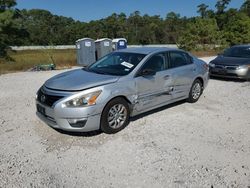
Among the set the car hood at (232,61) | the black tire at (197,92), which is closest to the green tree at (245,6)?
the car hood at (232,61)

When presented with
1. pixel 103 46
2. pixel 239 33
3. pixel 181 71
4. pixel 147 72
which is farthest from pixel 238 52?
pixel 239 33

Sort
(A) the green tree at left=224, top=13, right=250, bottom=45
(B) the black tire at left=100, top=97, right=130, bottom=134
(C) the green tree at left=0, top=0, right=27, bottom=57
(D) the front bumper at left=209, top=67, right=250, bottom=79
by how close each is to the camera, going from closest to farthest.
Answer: (B) the black tire at left=100, top=97, right=130, bottom=134, (D) the front bumper at left=209, top=67, right=250, bottom=79, (C) the green tree at left=0, top=0, right=27, bottom=57, (A) the green tree at left=224, top=13, right=250, bottom=45

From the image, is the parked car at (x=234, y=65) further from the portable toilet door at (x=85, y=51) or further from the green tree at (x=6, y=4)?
the green tree at (x=6, y=4)

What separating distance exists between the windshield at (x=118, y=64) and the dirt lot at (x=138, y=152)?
1.08m

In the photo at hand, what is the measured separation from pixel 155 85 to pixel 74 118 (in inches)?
76.5

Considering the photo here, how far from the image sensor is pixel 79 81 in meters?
5.12

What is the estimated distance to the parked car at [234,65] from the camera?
10.2m

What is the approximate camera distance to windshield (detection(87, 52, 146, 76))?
18.5ft

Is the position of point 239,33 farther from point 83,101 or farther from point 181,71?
point 83,101

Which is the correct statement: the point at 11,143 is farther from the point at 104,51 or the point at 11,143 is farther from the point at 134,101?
the point at 104,51

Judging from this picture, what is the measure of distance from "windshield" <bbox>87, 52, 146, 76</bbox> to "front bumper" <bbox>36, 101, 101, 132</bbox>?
1114 millimetres

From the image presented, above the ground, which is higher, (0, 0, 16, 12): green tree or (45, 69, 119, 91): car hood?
(0, 0, 16, 12): green tree

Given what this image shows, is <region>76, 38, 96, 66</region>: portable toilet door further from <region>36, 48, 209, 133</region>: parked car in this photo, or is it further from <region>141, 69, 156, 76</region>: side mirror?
<region>141, 69, 156, 76</region>: side mirror

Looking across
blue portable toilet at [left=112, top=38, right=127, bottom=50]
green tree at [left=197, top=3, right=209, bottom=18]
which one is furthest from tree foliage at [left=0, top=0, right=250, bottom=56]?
blue portable toilet at [left=112, top=38, right=127, bottom=50]
